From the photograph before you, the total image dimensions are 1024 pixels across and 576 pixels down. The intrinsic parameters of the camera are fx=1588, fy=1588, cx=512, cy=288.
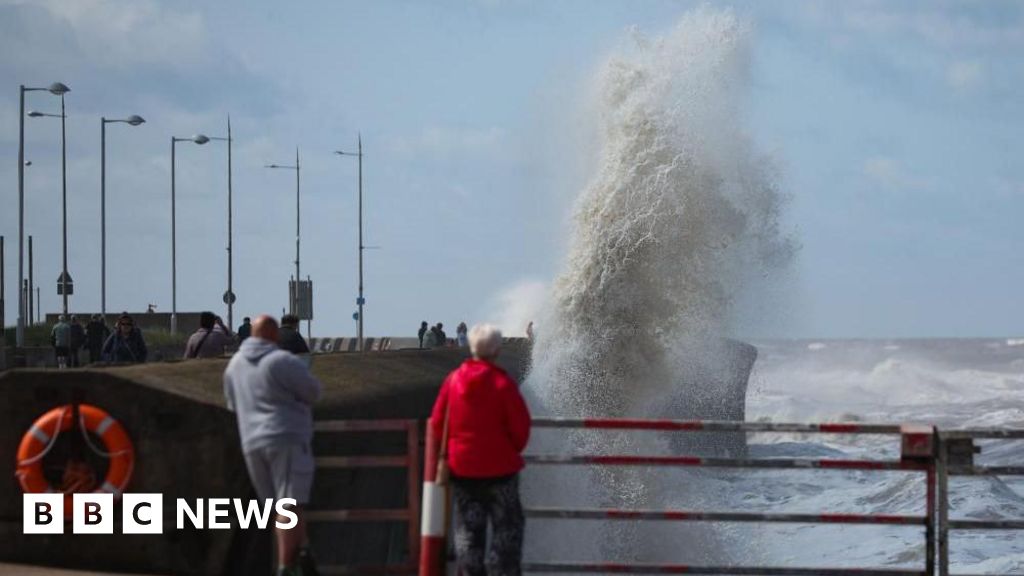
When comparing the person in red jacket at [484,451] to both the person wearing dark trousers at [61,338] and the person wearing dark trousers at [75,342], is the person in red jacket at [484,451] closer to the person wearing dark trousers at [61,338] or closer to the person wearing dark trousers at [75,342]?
the person wearing dark trousers at [61,338]

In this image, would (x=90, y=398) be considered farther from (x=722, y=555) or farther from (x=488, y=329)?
(x=722, y=555)

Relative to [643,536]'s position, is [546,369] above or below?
above

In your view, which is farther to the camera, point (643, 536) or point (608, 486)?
point (608, 486)

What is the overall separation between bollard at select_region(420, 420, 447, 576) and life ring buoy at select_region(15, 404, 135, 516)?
6.80ft

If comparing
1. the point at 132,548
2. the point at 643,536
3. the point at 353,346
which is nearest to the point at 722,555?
the point at 643,536

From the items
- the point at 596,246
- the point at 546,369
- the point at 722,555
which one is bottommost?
the point at 722,555

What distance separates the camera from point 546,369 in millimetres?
36844

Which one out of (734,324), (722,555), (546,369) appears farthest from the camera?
(734,324)

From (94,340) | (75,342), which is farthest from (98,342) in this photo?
(75,342)

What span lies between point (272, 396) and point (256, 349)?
1.00 feet

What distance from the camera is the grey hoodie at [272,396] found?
26.9 feet

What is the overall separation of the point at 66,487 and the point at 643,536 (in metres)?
18.4

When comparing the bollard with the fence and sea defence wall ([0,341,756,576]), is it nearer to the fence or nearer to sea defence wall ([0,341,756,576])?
the fence

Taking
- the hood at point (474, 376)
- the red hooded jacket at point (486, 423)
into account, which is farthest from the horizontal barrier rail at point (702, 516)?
the hood at point (474, 376)
